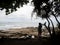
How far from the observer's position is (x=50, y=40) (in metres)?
15.5

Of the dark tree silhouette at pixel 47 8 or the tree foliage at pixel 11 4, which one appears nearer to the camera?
the tree foliage at pixel 11 4

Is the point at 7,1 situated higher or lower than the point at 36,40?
higher

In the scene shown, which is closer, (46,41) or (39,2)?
(46,41)

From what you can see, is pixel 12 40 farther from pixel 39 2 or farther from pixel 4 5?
pixel 39 2

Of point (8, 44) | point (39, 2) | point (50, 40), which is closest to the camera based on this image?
point (8, 44)

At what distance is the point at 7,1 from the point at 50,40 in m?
4.47

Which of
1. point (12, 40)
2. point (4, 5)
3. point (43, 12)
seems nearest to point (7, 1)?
point (4, 5)

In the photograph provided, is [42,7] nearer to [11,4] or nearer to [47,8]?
[47,8]

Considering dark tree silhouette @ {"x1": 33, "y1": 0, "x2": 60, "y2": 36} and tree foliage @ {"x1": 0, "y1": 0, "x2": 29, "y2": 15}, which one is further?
dark tree silhouette @ {"x1": 33, "y1": 0, "x2": 60, "y2": 36}

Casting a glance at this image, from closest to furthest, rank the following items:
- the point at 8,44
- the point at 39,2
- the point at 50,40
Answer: the point at 8,44
the point at 50,40
the point at 39,2

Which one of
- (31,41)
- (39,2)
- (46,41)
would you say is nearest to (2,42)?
(31,41)

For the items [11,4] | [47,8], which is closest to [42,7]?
[47,8]

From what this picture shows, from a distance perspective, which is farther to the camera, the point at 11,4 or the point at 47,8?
the point at 47,8

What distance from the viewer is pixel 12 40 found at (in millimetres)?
14844
